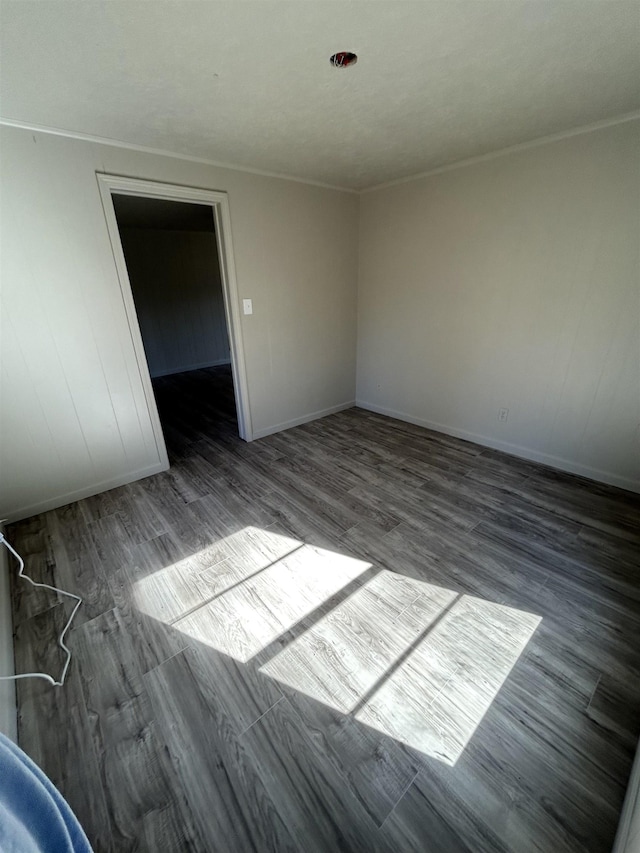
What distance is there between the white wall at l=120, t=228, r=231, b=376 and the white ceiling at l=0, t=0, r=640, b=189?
12.9 ft

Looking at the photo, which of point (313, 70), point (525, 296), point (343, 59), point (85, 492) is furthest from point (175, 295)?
point (525, 296)

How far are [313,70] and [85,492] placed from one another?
298 centimetres

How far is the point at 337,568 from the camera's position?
6.44 feet

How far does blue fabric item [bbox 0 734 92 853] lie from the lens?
0.58 metres

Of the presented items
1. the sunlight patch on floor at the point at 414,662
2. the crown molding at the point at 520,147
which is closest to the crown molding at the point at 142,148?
the crown molding at the point at 520,147

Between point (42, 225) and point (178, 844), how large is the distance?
297cm

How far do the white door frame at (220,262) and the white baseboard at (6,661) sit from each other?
4.34 feet

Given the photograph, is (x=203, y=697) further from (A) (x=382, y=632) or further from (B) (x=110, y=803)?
(A) (x=382, y=632)

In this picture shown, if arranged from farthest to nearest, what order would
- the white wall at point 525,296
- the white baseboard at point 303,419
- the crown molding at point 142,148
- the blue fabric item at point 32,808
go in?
the white baseboard at point 303,419, the white wall at point 525,296, the crown molding at point 142,148, the blue fabric item at point 32,808

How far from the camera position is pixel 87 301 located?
2352 millimetres

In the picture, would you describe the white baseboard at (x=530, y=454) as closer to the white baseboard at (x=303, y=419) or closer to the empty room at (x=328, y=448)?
the empty room at (x=328, y=448)

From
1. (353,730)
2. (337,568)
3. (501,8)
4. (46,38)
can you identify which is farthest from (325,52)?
(353,730)

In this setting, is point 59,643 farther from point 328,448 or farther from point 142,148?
point 142,148

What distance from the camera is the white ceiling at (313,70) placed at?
1.22m
